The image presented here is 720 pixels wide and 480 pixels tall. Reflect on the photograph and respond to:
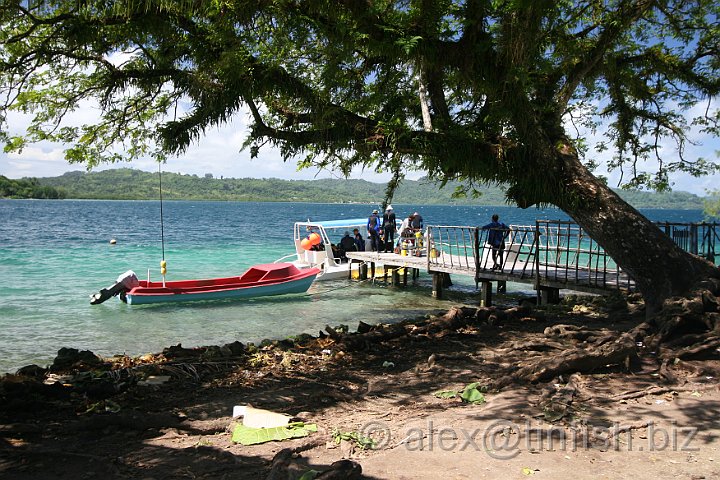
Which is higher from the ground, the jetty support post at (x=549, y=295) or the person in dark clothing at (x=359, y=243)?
the person in dark clothing at (x=359, y=243)

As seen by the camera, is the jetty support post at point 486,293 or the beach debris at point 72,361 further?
the jetty support post at point 486,293

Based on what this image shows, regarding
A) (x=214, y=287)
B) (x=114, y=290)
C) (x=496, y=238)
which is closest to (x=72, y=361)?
(x=114, y=290)

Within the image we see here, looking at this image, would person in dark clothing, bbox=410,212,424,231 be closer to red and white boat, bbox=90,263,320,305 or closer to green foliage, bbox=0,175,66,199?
red and white boat, bbox=90,263,320,305

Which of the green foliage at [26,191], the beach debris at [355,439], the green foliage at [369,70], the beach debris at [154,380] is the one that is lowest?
Result: the beach debris at [154,380]

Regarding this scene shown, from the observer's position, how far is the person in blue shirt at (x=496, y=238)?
16.2 m

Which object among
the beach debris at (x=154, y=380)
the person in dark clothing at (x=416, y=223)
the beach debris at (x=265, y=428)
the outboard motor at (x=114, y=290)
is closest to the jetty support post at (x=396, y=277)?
the person in dark clothing at (x=416, y=223)

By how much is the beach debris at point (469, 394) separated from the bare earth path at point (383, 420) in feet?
0.41

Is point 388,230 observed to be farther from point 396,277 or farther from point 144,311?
point 144,311

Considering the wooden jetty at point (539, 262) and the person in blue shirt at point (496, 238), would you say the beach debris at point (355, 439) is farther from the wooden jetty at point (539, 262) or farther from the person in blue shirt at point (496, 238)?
the person in blue shirt at point (496, 238)

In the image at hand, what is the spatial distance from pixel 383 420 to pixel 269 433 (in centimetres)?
→ 115

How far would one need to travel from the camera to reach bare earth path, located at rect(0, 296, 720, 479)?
4391 mm

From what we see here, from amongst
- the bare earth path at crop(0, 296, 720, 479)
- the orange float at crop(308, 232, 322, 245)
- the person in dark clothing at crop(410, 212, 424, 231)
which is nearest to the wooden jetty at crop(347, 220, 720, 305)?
the person in dark clothing at crop(410, 212, 424, 231)

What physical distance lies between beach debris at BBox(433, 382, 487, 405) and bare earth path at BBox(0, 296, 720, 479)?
13 centimetres

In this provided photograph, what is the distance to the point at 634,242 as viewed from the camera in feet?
29.7
